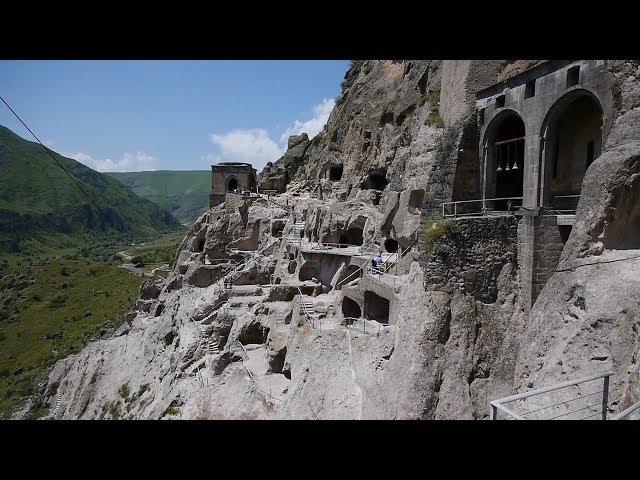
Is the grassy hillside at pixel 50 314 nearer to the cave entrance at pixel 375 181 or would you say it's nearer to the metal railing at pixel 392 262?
the cave entrance at pixel 375 181

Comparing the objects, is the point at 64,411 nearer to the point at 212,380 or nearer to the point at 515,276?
the point at 212,380

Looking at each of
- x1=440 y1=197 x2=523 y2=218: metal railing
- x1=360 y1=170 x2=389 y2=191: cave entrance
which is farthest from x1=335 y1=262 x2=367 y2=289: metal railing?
x1=360 y1=170 x2=389 y2=191: cave entrance

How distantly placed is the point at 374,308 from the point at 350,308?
165 centimetres

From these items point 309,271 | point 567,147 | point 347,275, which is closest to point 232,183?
point 309,271

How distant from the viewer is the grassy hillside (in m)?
41.3

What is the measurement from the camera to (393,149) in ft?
100

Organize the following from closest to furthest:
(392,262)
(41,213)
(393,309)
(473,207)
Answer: (393,309) < (473,207) < (392,262) < (41,213)

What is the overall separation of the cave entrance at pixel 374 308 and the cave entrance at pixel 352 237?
40.6 ft

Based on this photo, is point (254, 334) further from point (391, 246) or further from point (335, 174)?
point (335, 174)

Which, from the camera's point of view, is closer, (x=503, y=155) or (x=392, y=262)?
(x=503, y=155)

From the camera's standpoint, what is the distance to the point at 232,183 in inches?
2160

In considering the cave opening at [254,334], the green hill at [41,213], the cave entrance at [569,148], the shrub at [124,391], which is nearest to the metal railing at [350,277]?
the cave opening at [254,334]

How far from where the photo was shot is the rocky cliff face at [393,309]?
970cm

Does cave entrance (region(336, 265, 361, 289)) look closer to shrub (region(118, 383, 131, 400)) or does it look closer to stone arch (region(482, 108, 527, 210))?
stone arch (region(482, 108, 527, 210))
